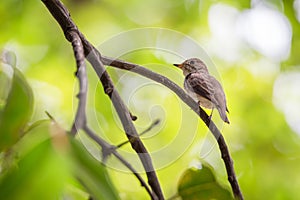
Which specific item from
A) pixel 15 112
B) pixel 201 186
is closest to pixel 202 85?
pixel 201 186

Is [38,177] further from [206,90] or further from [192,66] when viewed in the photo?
[192,66]

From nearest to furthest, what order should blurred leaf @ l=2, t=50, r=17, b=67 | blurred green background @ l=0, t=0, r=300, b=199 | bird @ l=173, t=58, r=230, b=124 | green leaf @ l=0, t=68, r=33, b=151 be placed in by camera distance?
green leaf @ l=0, t=68, r=33, b=151, blurred leaf @ l=2, t=50, r=17, b=67, bird @ l=173, t=58, r=230, b=124, blurred green background @ l=0, t=0, r=300, b=199

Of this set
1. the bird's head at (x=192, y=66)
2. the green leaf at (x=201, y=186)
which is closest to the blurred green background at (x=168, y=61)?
the bird's head at (x=192, y=66)

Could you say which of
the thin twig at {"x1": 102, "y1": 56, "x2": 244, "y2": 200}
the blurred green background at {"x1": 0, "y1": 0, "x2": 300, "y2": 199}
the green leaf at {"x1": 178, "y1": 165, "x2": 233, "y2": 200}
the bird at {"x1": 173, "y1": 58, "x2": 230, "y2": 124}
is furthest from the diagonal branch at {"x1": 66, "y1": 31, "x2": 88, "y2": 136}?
the blurred green background at {"x1": 0, "y1": 0, "x2": 300, "y2": 199}

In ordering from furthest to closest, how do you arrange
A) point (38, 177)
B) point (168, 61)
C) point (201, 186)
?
point (168, 61) → point (201, 186) → point (38, 177)

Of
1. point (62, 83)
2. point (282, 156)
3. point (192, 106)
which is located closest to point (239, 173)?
point (282, 156)

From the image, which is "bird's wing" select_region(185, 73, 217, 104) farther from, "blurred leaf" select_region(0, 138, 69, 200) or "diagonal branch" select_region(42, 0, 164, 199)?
"blurred leaf" select_region(0, 138, 69, 200)
